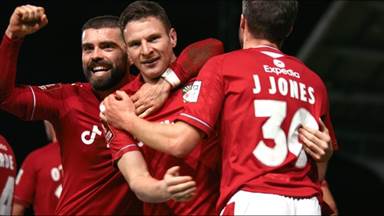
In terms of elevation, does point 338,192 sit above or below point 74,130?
below

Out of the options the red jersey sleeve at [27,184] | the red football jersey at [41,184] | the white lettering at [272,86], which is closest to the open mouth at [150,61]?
the white lettering at [272,86]

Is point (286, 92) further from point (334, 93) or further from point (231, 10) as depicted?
point (334, 93)

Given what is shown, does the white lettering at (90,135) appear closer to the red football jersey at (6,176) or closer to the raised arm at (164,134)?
the red football jersey at (6,176)

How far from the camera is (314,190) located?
11.0 ft

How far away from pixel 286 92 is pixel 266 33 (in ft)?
0.94

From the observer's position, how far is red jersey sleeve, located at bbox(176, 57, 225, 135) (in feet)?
10.7

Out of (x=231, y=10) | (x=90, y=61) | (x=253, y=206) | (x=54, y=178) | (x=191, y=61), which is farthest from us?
(x=231, y=10)

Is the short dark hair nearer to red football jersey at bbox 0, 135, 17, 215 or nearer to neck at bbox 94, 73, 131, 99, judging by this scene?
neck at bbox 94, 73, 131, 99

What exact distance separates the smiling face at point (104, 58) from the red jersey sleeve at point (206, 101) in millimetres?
1186

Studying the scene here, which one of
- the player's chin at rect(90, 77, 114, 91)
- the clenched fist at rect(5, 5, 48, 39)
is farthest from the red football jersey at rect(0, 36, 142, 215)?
the clenched fist at rect(5, 5, 48, 39)

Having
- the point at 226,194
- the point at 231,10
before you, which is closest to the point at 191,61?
the point at 226,194

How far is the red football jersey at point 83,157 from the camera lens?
4.39m

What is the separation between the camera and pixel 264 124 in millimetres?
3270

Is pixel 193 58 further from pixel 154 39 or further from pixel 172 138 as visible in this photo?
pixel 172 138
